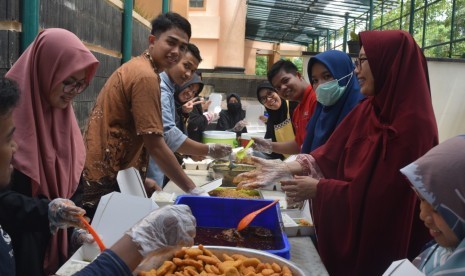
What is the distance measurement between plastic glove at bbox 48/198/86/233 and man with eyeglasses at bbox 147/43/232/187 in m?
1.48

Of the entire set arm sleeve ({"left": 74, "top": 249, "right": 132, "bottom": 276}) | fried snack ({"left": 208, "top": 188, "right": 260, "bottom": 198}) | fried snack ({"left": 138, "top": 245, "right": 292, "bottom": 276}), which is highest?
arm sleeve ({"left": 74, "top": 249, "right": 132, "bottom": 276})

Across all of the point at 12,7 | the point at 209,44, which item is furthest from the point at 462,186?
the point at 209,44

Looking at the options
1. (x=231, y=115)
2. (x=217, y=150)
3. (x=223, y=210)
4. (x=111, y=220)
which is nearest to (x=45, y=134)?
(x=111, y=220)

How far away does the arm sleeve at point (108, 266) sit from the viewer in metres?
1.13

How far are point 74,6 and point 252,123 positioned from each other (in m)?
3.77

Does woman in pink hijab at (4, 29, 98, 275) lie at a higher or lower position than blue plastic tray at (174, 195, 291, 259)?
higher

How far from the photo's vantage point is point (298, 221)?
7.23ft

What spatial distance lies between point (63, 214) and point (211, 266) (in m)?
0.56

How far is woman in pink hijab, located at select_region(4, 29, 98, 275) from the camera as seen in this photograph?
1.59m

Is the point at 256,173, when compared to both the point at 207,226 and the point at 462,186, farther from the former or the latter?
the point at 462,186

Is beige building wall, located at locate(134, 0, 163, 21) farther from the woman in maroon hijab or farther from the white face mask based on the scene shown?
the woman in maroon hijab

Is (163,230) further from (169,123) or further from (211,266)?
(169,123)

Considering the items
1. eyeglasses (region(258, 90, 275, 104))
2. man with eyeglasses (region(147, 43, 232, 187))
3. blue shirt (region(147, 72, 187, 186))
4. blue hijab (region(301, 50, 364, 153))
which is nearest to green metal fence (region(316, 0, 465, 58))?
eyeglasses (region(258, 90, 275, 104))

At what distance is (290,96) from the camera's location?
339 cm
